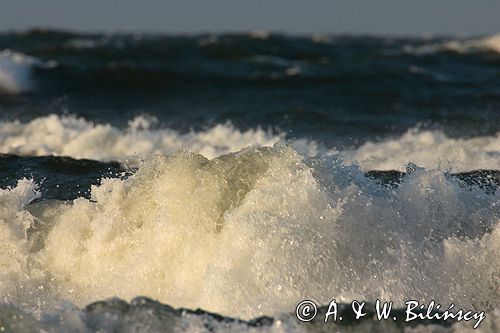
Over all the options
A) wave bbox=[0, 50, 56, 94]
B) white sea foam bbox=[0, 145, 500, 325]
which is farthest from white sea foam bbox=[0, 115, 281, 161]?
wave bbox=[0, 50, 56, 94]

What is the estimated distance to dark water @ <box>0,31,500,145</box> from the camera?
17.2 metres

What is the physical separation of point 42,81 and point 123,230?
15880mm

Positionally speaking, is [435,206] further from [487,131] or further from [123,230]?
[487,131]

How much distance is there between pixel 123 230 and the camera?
24.4 ft

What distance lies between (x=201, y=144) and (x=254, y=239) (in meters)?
7.93

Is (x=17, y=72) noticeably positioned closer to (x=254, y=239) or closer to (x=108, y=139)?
(x=108, y=139)

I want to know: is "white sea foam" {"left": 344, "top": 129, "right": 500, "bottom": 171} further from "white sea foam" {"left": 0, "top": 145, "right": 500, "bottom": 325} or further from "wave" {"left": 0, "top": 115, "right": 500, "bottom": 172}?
"white sea foam" {"left": 0, "top": 145, "right": 500, "bottom": 325}

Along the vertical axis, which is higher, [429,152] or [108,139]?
[429,152]

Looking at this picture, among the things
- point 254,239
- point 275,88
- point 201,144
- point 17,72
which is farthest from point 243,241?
point 17,72

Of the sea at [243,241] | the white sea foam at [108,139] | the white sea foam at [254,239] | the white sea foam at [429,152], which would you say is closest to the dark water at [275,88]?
the white sea foam at [429,152]

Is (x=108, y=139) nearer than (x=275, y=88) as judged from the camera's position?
Yes

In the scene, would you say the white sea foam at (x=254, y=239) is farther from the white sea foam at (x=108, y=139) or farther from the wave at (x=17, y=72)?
the wave at (x=17, y=72)

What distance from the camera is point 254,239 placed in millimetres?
6742

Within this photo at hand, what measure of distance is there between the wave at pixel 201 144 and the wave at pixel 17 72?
5.32 meters
